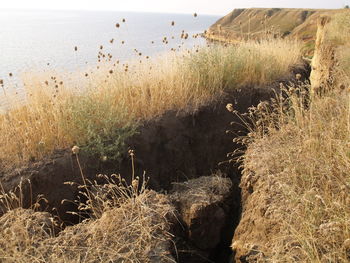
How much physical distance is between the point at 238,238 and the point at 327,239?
138cm

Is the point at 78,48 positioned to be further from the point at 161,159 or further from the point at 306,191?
the point at 306,191

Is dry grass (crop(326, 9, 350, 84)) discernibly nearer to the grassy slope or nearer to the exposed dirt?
the exposed dirt

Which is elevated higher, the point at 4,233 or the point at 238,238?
the point at 4,233

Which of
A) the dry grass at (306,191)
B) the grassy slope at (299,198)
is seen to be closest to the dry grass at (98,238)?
the grassy slope at (299,198)

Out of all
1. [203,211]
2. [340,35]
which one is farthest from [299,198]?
[340,35]

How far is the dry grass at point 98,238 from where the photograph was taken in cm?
255

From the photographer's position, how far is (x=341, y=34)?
29.8 feet

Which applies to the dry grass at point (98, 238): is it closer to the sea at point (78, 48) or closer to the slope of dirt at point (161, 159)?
the slope of dirt at point (161, 159)

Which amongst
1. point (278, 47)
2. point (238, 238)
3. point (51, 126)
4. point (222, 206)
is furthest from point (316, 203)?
point (278, 47)

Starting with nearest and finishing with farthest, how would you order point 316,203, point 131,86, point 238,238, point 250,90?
point 316,203 → point 238,238 → point 131,86 → point 250,90

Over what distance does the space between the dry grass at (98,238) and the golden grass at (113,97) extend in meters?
1.14

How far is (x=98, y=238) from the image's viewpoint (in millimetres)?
2797

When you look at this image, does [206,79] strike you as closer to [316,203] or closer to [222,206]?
[222,206]

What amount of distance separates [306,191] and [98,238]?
66.9 inches
